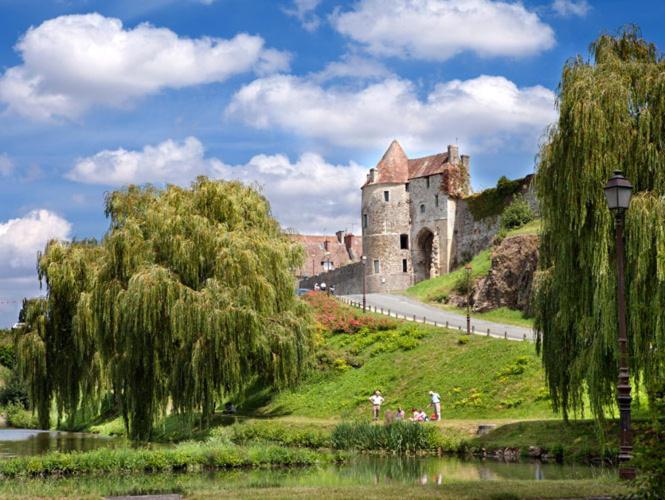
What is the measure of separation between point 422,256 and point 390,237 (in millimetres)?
3281

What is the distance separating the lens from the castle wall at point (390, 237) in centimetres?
7956

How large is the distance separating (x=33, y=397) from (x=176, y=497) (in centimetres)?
2027

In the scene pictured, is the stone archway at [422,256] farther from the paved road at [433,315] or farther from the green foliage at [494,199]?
the paved road at [433,315]

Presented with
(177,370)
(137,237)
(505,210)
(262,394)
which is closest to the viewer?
(177,370)

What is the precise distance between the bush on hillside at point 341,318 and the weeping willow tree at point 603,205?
27.8 meters

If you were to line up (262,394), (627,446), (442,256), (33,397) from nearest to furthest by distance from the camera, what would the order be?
(627,446), (33,397), (262,394), (442,256)

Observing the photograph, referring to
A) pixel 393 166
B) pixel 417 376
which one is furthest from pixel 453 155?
pixel 417 376

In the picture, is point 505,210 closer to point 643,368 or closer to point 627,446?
point 643,368

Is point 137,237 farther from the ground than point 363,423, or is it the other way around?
point 137,237

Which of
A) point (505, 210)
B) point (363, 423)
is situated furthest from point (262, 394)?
point (505, 210)

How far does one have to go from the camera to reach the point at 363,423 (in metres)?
32.6

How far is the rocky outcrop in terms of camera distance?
5525 centimetres


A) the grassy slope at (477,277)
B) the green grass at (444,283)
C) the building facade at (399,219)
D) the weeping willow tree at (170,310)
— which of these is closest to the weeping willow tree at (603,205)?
the weeping willow tree at (170,310)

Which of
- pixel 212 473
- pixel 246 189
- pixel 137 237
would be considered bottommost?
pixel 212 473
